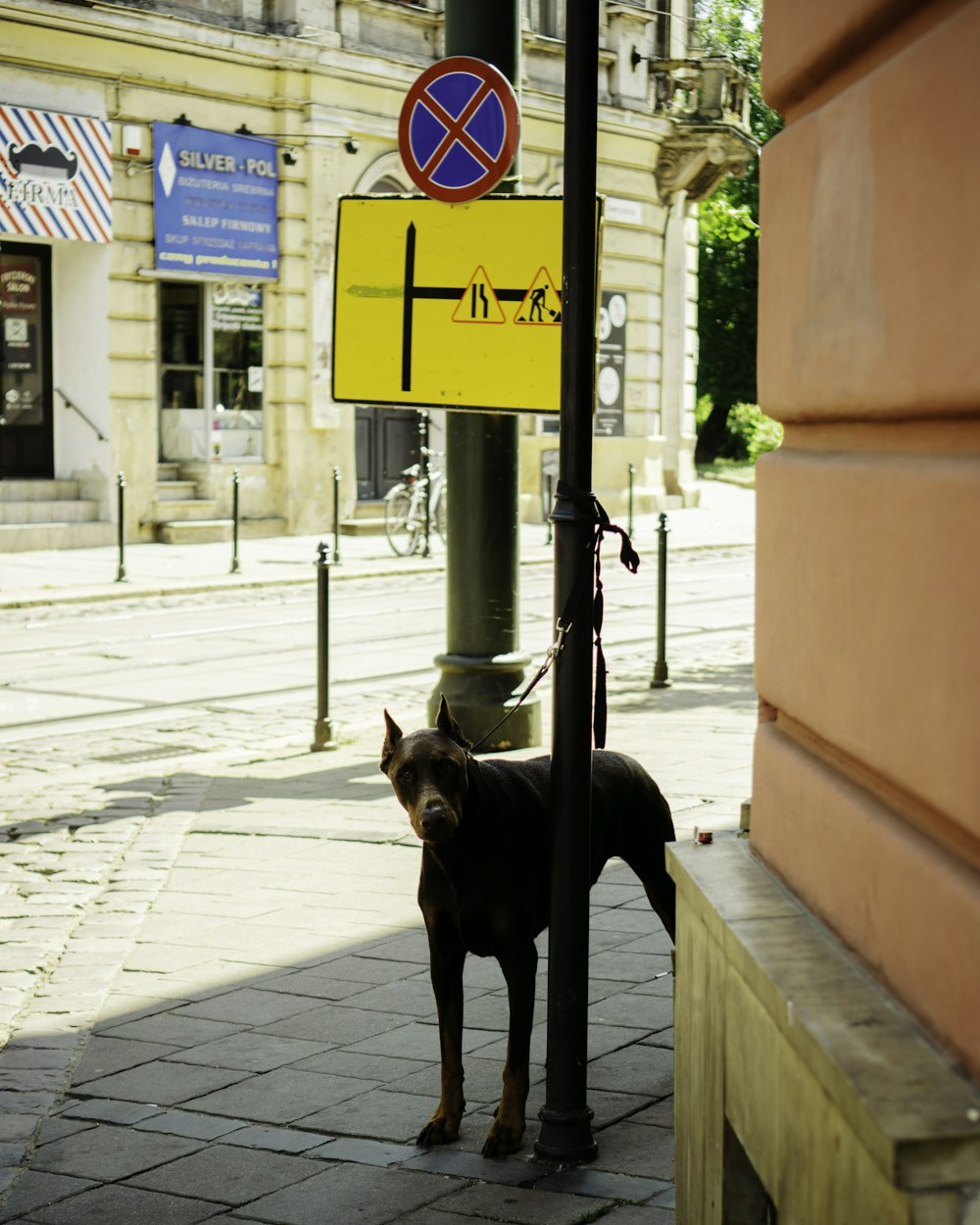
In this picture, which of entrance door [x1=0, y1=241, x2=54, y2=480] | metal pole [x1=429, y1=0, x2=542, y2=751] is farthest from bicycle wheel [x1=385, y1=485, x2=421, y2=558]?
metal pole [x1=429, y1=0, x2=542, y2=751]

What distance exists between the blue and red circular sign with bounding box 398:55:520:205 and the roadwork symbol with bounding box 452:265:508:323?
36cm

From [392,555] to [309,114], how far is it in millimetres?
6628

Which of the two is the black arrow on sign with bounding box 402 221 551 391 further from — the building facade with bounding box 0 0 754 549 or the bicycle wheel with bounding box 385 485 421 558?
the bicycle wheel with bounding box 385 485 421 558

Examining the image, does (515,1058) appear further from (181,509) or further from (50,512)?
(181,509)

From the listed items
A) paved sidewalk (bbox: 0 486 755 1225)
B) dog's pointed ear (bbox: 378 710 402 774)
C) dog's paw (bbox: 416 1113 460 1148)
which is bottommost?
paved sidewalk (bbox: 0 486 755 1225)

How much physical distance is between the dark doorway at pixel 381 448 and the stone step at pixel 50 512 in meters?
5.06

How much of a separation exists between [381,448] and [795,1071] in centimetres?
2549

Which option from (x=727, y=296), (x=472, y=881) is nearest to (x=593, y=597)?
(x=472, y=881)

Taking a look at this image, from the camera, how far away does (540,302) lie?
24.3ft

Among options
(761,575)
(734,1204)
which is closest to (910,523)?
(761,575)

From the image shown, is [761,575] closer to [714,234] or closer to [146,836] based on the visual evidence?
[146,836]

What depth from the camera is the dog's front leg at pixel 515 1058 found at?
4.39 m

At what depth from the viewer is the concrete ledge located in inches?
82.7

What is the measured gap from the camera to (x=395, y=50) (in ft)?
89.3
